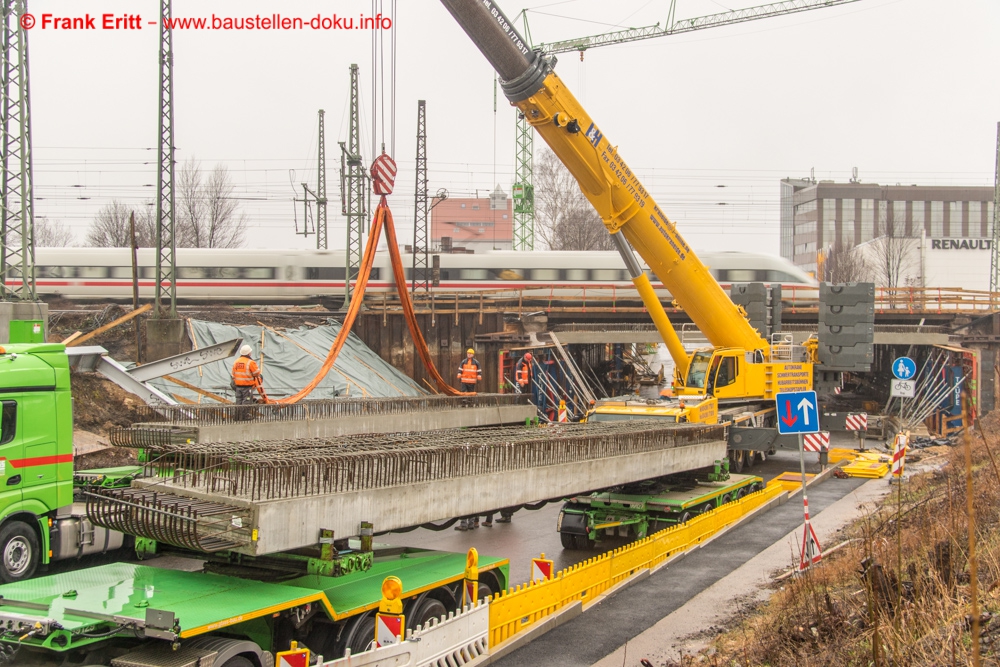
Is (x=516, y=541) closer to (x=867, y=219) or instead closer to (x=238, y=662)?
(x=238, y=662)

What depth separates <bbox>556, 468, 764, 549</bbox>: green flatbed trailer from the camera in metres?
13.6

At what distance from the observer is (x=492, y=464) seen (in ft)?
33.6

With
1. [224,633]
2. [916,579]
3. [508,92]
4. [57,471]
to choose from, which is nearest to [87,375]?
[57,471]

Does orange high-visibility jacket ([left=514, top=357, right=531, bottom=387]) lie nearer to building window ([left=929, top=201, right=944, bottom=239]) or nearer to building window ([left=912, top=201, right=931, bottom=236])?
building window ([left=912, top=201, right=931, bottom=236])

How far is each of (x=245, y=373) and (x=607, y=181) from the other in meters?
8.19

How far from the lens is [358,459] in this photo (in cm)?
859

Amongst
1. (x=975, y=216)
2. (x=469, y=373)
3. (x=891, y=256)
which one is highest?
(x=975, y=216)

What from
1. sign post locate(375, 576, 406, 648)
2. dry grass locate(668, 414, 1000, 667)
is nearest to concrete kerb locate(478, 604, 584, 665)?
sign post locate(375, 576, 406, 648)

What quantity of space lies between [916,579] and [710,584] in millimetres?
3673

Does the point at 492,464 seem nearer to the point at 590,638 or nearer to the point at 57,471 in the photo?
the point at 590,638

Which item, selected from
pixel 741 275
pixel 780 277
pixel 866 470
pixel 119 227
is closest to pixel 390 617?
pixel 866 470

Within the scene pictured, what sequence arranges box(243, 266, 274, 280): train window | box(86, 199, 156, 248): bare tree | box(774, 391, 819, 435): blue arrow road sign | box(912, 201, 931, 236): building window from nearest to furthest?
box(774, 391, 819, 435): blue arrow road sign → box(243, 266, 274, 280): train window → box(86, 199, 156, 248): bare tree → box(912, 201, 931, 236): building window

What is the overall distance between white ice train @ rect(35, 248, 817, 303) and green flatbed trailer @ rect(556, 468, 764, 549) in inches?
722

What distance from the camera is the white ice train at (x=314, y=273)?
3281 centimetres
